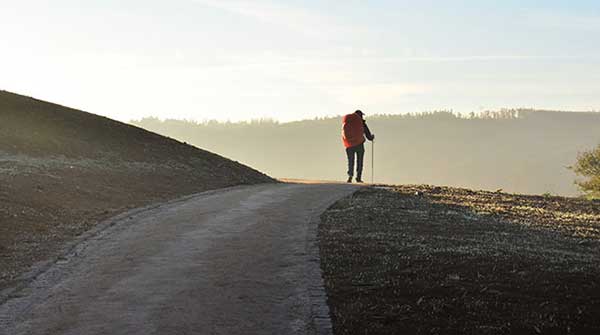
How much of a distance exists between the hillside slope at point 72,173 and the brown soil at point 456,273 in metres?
6.18

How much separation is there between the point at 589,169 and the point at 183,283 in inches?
3155

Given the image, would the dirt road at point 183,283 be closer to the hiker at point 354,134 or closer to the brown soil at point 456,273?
the brown soil at point 456,273

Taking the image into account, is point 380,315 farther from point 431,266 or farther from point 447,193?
point 447,193

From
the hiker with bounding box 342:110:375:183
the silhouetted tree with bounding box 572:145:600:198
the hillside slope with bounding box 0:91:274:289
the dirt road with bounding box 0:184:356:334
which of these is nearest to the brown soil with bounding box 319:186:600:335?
the dirt road with bounding box 0:184:356:334

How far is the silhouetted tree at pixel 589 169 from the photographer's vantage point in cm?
8044

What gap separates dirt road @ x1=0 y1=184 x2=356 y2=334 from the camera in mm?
9672

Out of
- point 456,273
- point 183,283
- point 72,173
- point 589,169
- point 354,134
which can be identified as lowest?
point 183,283

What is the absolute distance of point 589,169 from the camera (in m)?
83.2

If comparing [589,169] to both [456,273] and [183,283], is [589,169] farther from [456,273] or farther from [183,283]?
[183,283]

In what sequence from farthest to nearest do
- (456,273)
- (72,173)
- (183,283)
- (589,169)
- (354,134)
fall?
(589,169) → (354,134) → (72,173) → (456,273) → (183,283)

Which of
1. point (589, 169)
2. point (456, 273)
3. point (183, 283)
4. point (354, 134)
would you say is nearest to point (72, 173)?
point (354, 134)

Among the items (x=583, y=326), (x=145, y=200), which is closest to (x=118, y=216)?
(x=145, y=200)

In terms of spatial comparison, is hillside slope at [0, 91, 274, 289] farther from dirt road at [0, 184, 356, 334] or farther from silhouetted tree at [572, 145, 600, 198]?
silhouetted tree at [572, 145, 600, 198]

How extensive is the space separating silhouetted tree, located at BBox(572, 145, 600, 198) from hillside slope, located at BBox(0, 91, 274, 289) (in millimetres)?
56720
